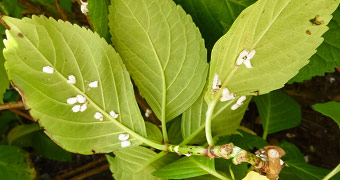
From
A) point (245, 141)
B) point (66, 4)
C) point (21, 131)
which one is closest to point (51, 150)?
point (21, 131)

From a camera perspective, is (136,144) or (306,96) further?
(306,96)

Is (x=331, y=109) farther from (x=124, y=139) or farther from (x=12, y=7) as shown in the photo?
(x=12, y=7)

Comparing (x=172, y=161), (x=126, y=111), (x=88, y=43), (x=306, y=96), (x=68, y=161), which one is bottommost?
(x=68, y=161)

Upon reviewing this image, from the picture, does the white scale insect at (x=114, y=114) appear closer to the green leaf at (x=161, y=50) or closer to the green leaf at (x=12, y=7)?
the green leaf at (x=161, y=50)

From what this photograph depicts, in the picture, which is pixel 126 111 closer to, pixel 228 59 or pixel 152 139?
pixel 152 139

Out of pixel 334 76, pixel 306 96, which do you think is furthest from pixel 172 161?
pixel 334 76

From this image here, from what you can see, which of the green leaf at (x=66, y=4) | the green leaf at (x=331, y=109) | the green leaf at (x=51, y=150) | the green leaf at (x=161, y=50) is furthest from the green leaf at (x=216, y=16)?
the green leaf at (x=51, y=150)
